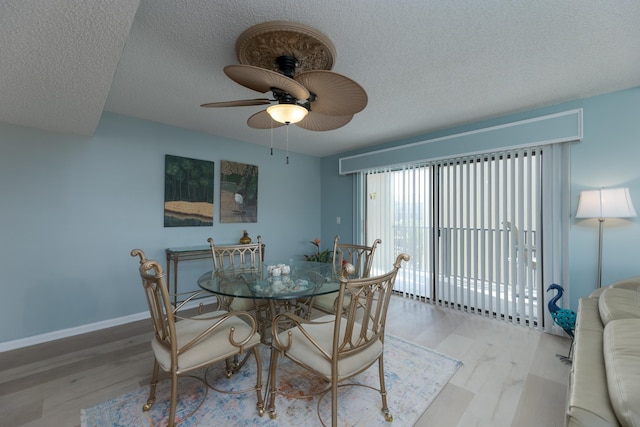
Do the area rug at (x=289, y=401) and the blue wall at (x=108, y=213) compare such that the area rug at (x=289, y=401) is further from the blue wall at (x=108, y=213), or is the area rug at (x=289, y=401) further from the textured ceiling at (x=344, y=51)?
the textured ceiling at (x=344, y=51)

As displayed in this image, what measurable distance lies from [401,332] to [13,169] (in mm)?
4183

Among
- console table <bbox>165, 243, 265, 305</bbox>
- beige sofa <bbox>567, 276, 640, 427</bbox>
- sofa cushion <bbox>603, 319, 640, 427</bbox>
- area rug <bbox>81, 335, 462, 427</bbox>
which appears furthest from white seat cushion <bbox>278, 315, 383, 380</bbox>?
console table <bbox>165, 243, 265, 305</bbox>

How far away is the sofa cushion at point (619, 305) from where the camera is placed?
5.16 ft

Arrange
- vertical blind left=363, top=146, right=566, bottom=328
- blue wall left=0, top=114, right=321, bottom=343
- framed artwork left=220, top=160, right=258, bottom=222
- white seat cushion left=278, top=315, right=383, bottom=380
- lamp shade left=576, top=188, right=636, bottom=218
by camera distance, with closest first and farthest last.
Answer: white seat cushion left=278, top=315, right=383, bottom=380 → lamp shade left=576, top=188, right=636, bottom=218 → blue wall left=0, top=114, right=321, bottom=343 → vertical blind left=363, top=146, right=566, bottom=328 → framed artwork left=220, top=160, right=258, bottom=222

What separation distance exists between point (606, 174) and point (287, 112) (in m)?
3.07

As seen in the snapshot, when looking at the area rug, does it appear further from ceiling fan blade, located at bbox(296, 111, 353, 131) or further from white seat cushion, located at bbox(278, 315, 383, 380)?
ceiling fan blade, located at bbox(296, 111, 353, 131)

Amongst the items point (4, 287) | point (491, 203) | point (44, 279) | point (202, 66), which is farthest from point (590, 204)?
point (4, 287)

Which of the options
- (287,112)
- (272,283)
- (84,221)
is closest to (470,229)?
(272,283)

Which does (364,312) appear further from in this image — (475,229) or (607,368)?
(475,229)

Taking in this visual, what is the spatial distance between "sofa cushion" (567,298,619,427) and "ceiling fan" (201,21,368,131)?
166 cm

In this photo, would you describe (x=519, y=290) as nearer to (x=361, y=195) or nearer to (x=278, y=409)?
(x=361, y=195)

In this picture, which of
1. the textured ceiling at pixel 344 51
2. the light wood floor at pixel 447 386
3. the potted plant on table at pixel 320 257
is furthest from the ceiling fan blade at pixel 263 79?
the potted plant on table at pixel 320 257

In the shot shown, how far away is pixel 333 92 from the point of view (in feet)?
5.28

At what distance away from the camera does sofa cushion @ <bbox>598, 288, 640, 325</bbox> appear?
1574mm
